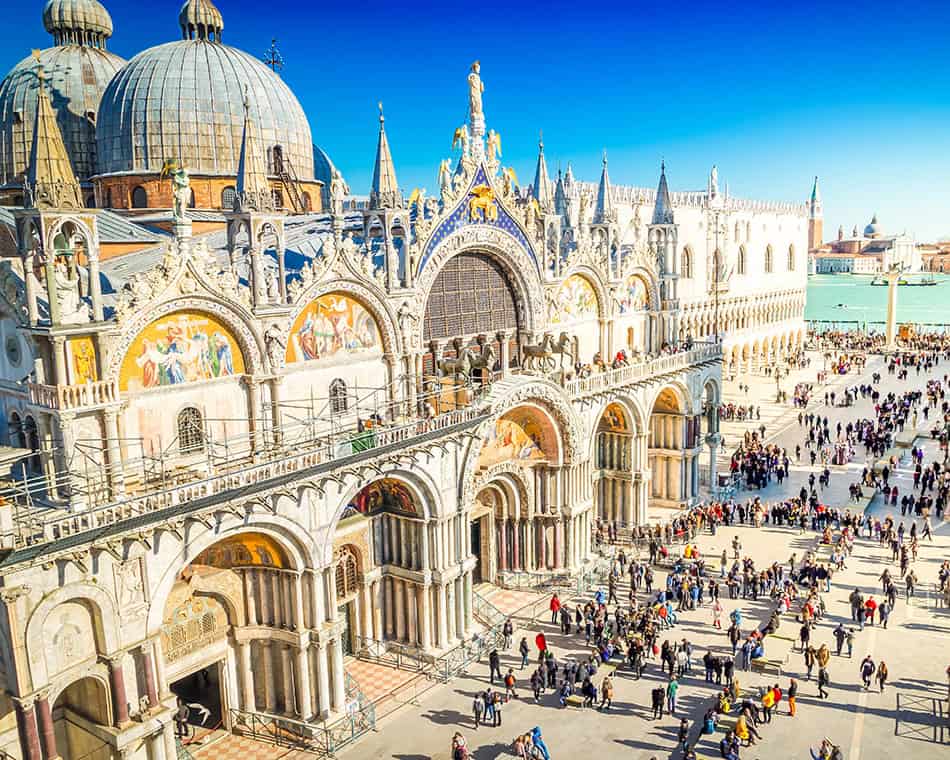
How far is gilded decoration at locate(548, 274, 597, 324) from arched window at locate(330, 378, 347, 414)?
11420mm

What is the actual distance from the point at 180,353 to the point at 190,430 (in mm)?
2113

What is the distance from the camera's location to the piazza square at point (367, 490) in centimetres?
1842

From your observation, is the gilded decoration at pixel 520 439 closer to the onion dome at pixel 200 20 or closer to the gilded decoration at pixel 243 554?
the gilded decoration at pixel 243 554

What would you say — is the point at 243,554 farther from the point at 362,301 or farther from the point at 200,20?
the point at 200,20

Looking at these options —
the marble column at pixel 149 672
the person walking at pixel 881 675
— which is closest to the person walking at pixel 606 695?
the person walking at pixel 881 675

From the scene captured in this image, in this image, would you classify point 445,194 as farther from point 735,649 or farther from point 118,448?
point 735,649

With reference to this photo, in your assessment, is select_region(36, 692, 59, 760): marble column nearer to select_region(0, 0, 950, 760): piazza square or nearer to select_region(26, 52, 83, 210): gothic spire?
select_region(0, 0, 950, 760): piazza square

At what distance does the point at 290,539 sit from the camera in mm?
21578

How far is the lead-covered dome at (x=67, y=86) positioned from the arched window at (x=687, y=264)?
4946cm

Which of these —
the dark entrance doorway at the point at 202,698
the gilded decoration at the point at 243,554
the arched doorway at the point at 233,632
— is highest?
the gilded decoration at the point at 243,554

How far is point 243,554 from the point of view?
22328 mm

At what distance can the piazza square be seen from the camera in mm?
18422

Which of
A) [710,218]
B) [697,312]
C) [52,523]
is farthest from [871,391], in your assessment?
[52,523]

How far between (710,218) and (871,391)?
20.5 metres
